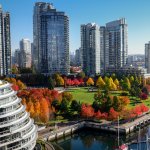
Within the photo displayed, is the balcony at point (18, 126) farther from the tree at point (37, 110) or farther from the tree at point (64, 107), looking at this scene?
the tree at point (64, 107)

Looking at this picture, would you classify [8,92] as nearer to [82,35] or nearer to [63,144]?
[63,144]

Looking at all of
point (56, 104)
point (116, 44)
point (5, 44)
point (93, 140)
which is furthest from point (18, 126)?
point (116, 44)

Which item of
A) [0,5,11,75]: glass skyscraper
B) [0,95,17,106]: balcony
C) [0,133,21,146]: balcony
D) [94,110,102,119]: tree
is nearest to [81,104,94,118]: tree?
[94,110,102,119]: tree

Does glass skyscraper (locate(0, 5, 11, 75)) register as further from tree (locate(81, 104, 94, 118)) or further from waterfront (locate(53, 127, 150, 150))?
waterfront (locate(53, 127, 150, 150))

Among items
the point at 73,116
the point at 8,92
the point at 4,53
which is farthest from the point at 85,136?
the point at 4,53

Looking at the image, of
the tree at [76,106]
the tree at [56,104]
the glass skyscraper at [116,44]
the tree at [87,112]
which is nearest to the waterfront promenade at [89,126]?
the tree at [87,112]

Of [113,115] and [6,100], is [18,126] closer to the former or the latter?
[6,100]
